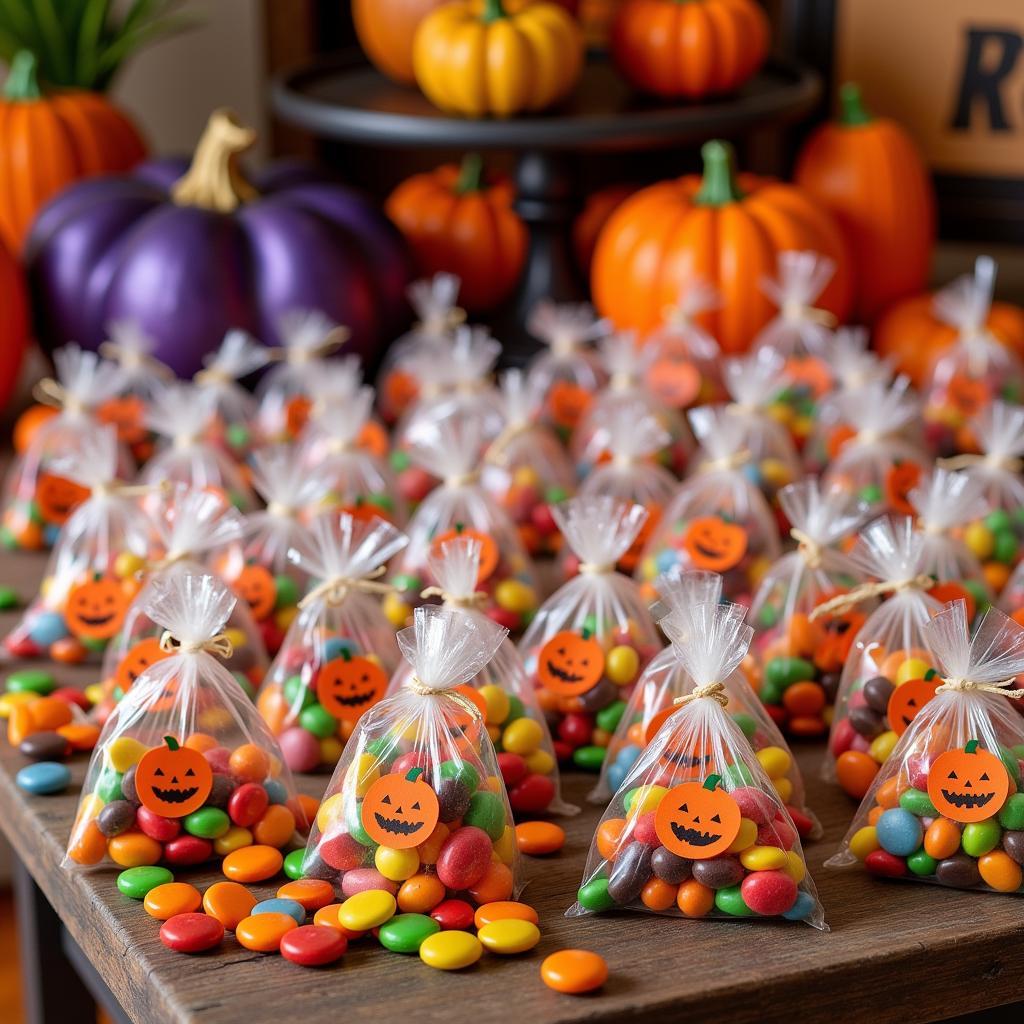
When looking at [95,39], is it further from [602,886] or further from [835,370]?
[602,886]

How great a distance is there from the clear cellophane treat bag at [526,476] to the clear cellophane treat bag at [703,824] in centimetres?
59

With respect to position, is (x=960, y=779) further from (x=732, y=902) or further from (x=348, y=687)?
(x=348, y=687)

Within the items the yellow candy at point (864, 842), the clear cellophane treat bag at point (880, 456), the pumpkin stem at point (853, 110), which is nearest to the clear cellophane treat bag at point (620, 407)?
the clear cellophane treat bag at point (880, 456)

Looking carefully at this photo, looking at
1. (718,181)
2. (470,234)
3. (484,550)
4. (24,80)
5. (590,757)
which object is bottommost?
(590,757)

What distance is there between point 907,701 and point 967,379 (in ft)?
2.86

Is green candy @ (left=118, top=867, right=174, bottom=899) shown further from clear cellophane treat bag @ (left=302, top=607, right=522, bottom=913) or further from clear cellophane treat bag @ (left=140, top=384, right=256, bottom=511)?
clear cellophane treat bag @ (left=140, top=384, right=256, bottom=511)

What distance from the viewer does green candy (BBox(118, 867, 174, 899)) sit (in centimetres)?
103

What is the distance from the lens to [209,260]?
194 centimetres

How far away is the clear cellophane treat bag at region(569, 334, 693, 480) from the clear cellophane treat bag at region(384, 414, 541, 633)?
0.93 feet

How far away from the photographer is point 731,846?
975mm

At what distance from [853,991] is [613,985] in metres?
0.16

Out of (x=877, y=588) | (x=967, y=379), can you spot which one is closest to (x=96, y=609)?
(x=877, y=588)

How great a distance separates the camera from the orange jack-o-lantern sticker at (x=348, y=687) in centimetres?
121

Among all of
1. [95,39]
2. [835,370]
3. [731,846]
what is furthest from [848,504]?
[95,39]
